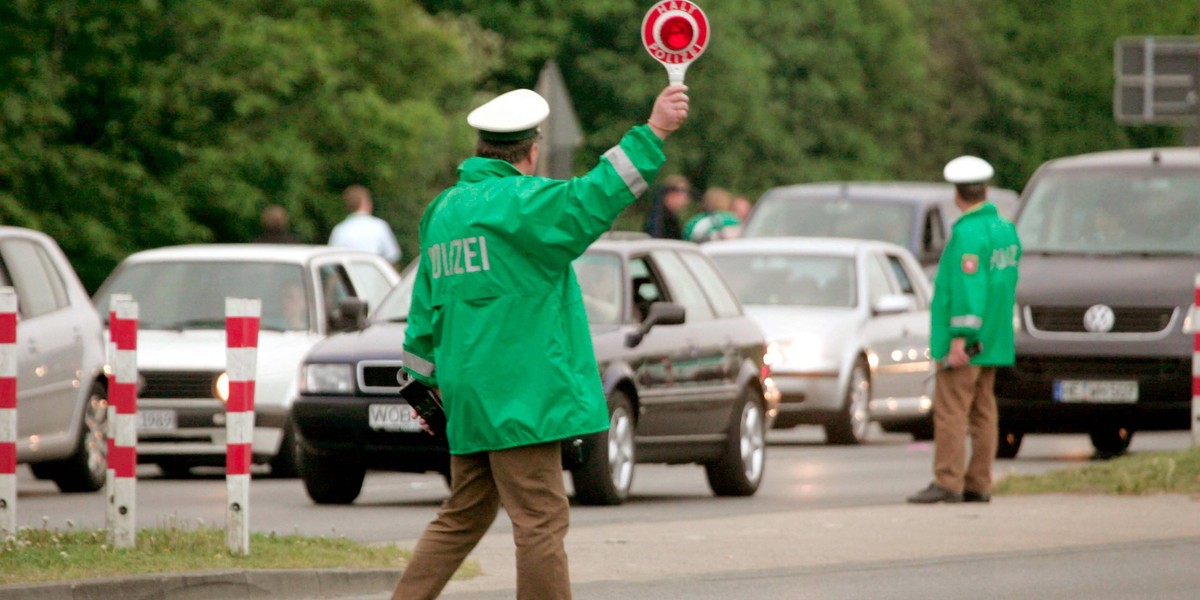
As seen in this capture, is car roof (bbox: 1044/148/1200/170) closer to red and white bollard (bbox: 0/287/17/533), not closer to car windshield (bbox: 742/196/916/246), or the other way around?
car windshield (bbox: 742/196/916/246)

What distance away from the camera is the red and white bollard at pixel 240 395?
397 inches

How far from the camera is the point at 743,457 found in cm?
1563

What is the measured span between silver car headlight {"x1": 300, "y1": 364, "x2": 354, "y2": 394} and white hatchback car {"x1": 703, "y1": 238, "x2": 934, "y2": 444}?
21.1ft

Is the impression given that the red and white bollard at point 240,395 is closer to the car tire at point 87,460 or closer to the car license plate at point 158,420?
the car tire at point 87,460

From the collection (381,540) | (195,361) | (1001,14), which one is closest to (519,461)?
(381,540)

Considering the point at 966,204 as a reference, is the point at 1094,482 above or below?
below

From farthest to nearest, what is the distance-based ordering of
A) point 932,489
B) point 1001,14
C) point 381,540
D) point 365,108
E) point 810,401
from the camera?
point 1001,14 → point 365,108 → point 810,401 → point 932,489 → point 381,540

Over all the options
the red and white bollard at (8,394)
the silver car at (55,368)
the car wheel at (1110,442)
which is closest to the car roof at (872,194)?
the car wheel at (1110,442)

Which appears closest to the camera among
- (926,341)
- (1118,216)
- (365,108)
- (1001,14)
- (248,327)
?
(248,327)

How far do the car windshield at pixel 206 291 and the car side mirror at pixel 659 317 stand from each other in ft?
12.0

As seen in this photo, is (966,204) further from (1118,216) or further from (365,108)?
(365,108)

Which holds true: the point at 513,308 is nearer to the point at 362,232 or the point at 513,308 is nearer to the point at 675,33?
the point at 675,33

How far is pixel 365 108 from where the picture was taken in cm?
3650

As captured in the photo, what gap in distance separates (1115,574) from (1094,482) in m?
4.23
